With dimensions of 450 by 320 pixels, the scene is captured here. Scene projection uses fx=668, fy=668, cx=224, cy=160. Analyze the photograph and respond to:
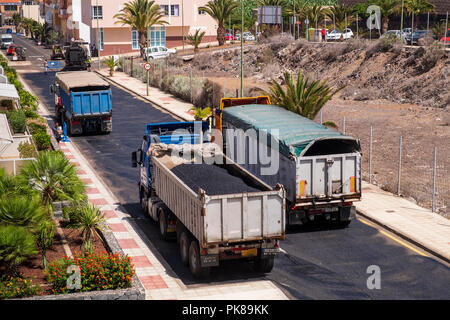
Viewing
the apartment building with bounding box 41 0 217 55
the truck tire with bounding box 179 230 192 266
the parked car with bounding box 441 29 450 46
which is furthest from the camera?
the apartment building with bounding box 41 0 217 55

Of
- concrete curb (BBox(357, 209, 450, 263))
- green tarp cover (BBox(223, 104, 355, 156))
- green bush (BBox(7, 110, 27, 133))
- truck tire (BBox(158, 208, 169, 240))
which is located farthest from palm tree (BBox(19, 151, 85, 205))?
green bush (BBox(7, 110, 27, 133))

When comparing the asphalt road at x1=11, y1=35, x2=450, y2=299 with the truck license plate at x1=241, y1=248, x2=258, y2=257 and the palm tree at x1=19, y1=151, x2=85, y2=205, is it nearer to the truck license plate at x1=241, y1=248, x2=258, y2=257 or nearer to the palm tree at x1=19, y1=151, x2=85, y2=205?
the truck license plate at x1=241, y1=248, x2=258, y2=257

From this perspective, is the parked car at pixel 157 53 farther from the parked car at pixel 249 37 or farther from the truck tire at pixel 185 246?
the truck tire at pixel 185 246

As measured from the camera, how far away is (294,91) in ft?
101

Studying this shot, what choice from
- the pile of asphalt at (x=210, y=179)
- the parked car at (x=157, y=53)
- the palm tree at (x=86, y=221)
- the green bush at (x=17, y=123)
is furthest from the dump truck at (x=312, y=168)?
the parked car at (x=157, y=53)

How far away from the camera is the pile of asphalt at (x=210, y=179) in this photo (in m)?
17.4

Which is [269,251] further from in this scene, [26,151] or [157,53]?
[157,53]

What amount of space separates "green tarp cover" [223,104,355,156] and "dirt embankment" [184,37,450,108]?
2044 cm

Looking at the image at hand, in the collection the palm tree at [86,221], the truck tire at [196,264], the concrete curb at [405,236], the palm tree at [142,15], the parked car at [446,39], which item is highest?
the palm tree at [142,15]

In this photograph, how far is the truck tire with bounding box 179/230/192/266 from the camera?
1770 centimetres

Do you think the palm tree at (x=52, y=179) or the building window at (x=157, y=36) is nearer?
the palm tree at (x=52, y=179)

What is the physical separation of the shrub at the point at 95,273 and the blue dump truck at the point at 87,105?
21.5 m

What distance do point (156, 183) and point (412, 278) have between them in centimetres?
800
